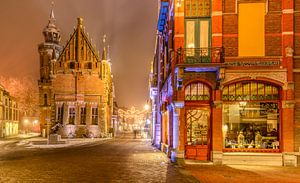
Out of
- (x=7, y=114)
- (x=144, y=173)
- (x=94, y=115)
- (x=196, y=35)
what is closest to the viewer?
(x=144, y=173)

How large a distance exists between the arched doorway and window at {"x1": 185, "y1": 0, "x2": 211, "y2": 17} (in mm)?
3706

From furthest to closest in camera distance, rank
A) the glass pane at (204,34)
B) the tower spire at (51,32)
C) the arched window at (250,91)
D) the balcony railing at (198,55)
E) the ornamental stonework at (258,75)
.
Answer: the tower spire at (51,32) → the glass pane at (204,34) → the arched window at (250,91) → the balcony railing at (198,55) → the ornamental stonework at (258,75)

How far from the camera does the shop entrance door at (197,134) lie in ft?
65.3

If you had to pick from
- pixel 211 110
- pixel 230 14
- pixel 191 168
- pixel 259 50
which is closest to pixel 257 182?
pixel 191 168

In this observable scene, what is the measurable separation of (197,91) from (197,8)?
14.6ft

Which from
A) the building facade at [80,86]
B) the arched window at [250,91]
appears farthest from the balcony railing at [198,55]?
the building facade at [80,86]

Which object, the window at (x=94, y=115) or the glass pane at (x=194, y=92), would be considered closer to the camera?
the glass pane at (x=194, y=92)

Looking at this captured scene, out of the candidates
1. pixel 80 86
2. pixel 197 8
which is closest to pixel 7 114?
pixel 80 86

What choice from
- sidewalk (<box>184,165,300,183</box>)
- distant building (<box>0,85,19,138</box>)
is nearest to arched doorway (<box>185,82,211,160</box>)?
sidewalk (<box>184,165,300,183</box>)

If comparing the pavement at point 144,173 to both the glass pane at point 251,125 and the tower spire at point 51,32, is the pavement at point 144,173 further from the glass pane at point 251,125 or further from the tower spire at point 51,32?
the tower spire at point 51,32

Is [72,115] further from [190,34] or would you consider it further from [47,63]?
[190,34]

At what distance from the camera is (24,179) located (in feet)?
45.9

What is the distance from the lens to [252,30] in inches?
766

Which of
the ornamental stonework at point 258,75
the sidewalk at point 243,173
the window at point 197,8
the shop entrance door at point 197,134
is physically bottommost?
the sidewalk at point 243,173
